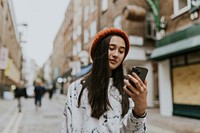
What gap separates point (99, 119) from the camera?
185 cm

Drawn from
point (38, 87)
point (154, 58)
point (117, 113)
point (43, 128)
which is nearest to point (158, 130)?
point (43, 128)

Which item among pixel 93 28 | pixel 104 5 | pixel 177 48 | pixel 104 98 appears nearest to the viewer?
pixel 104 98

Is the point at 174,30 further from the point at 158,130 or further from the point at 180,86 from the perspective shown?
the point at 158,130

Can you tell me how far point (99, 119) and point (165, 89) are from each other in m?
12.4

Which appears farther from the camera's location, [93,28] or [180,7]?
[93,28]

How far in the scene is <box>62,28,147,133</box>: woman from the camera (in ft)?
6.00

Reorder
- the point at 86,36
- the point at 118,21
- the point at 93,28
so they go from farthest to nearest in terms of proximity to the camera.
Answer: the point at 86,36
the point at 93,28
the point at 118,21

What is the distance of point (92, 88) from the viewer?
1939 millimetres

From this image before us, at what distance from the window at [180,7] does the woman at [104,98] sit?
11.2 metres

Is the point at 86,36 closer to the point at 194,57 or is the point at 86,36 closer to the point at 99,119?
the point at 194,57

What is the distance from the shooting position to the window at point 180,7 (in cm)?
1240

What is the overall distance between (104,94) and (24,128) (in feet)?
26.1

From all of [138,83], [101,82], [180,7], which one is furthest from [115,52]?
[180,7]

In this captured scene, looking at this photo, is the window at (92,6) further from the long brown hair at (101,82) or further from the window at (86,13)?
the long brown hair at (101,82)
